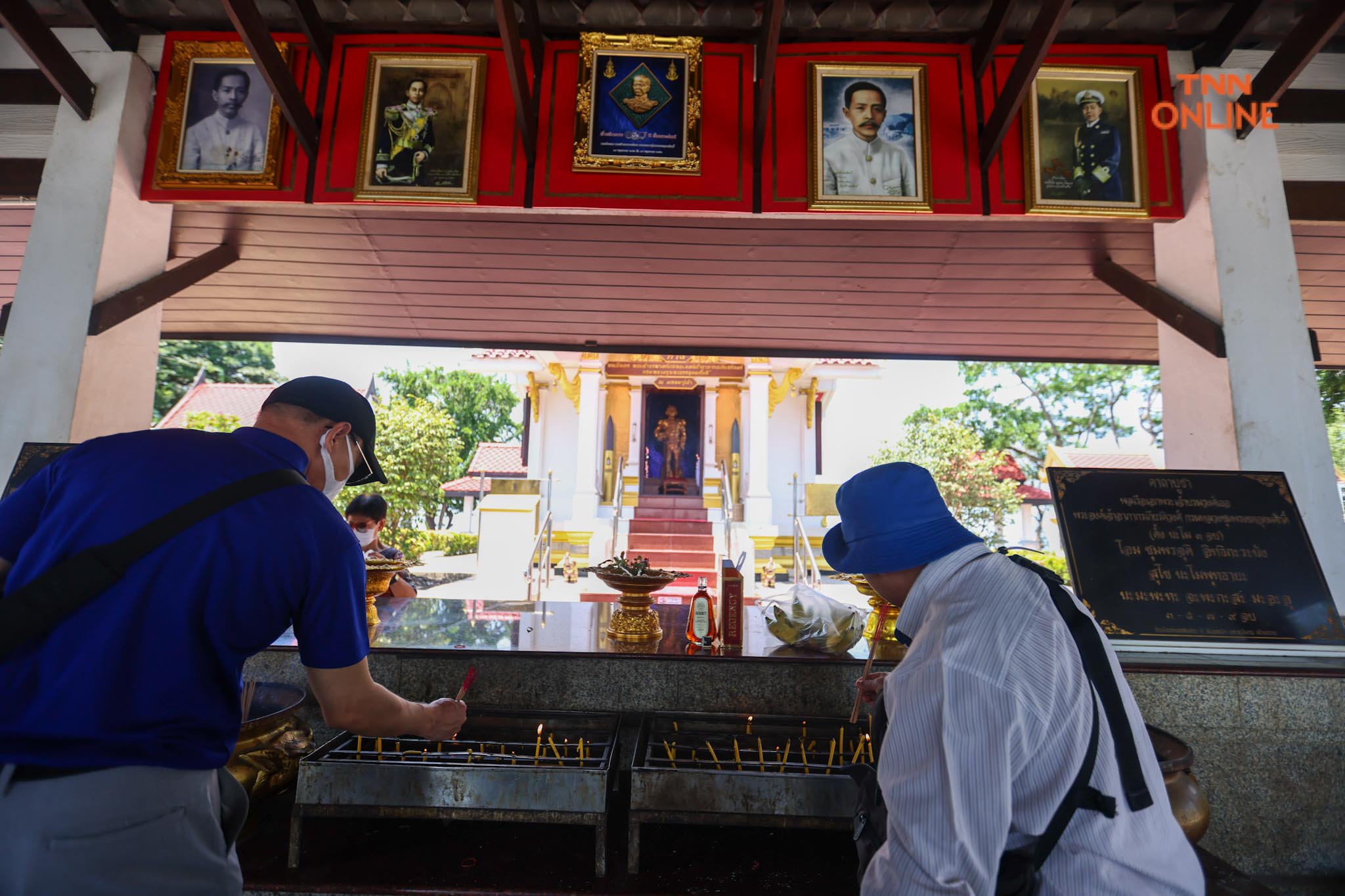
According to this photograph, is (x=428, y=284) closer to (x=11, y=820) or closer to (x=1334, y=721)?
(x=11, y=820)

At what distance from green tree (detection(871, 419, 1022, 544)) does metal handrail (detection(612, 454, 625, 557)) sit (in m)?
7.38

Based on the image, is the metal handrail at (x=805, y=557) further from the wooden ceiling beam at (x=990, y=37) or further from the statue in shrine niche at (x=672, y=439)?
the wooden ceiling beam at (x=990, y=37)

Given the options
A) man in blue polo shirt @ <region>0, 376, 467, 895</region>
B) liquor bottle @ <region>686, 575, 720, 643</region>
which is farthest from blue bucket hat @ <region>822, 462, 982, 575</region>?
liquor bottle @ <region>686, 575, 720, 643</region>

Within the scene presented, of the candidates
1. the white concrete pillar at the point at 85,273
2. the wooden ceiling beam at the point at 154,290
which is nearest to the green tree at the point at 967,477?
the wooden ceiling beam at the point at 154,290

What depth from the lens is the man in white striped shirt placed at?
40.1 inches

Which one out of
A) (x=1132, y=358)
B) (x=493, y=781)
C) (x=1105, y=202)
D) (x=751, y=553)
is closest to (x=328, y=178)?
(x=493, y=781)

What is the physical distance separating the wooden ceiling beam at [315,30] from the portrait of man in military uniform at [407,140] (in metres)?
0.50

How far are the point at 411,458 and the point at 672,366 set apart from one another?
556 cm

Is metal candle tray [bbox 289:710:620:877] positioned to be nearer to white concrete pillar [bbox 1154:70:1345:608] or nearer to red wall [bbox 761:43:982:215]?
red wall [bbox 761:43:982:215]

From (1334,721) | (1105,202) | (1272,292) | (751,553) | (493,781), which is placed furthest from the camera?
(751,553)

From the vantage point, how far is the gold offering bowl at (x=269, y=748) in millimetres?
1895

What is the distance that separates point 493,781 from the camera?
6.08 ft

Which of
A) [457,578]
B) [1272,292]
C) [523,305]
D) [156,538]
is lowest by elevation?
[457,578]

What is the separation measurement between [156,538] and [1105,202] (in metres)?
4.55
